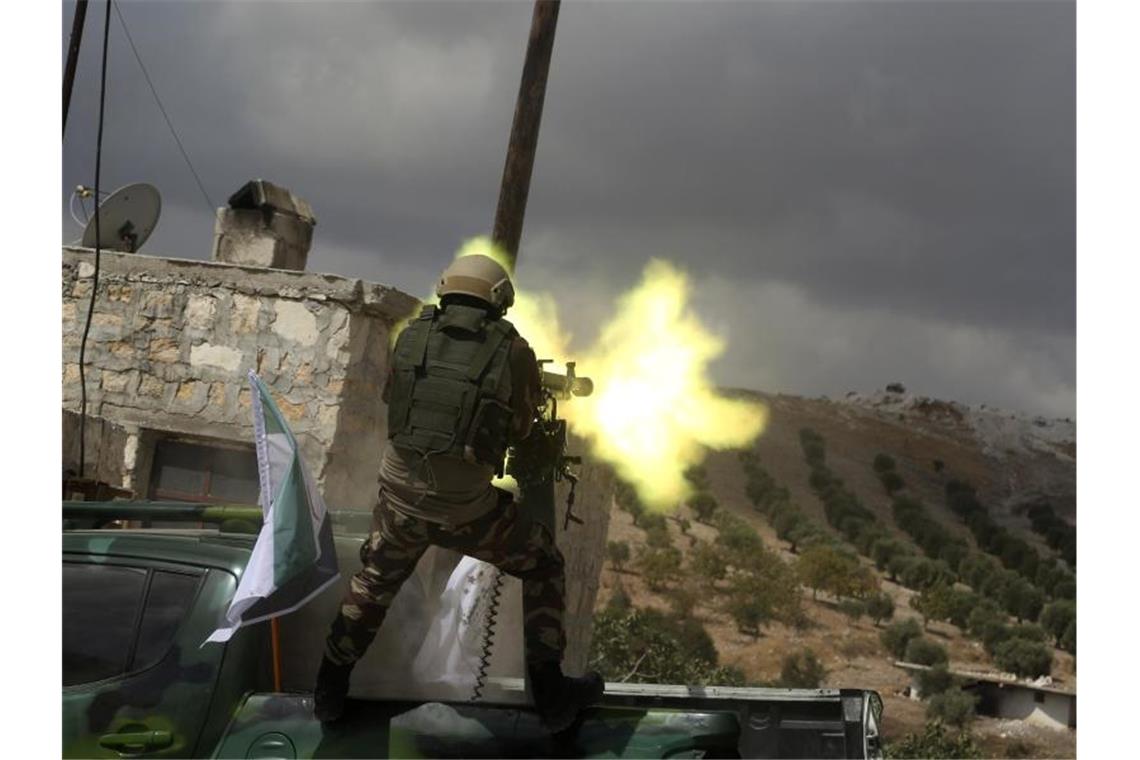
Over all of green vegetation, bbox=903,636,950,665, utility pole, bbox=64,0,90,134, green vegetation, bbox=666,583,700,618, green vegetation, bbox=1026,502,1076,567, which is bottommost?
green vegetation, bbox=903,636,950,665

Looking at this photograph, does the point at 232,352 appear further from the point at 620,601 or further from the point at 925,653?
the point at 925,653

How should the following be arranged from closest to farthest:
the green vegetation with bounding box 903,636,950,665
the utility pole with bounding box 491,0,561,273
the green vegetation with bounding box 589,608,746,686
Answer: the utility pole with bounding box 491,0,561,273
the green vegetation with bounding box 589,608,746,686
the green vegetation with bounding box 903,636,950,665

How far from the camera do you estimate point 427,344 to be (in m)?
4.56

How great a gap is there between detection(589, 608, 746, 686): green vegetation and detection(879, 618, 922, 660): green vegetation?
427cm

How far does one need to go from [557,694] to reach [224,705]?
1045mm

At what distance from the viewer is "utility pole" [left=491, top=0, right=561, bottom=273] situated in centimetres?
800

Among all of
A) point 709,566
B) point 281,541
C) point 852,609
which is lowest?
point 281,541

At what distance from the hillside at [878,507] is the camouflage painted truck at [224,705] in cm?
1741

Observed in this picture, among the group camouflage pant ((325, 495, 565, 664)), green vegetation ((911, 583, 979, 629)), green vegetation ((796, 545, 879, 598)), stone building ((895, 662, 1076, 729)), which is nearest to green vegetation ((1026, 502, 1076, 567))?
green vegetation ((911, 583, 979, 629))

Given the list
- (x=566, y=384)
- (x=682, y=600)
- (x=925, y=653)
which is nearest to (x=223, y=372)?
(x=566, y=384)

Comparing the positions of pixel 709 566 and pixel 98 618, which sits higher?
pixel 709 566

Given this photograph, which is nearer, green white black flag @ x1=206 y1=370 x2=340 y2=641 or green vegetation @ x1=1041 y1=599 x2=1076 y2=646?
green white black flag @ x1=206 y1=370 x2=340 y2=641

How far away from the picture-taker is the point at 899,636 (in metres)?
26.4

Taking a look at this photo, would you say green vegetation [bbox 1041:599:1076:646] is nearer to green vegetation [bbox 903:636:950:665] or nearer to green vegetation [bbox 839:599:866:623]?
green vegetation [bbox 839:599:866:623]
